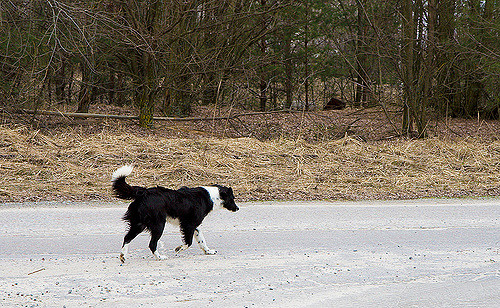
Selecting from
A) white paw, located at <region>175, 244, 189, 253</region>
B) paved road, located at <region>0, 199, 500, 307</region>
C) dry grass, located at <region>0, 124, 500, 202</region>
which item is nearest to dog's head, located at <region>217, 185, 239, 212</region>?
paved road, located at <region>0, 199, 500, 307</region>

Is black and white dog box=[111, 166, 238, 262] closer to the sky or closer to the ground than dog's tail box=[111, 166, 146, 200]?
closer to the ground

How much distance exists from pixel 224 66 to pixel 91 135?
488 centimetres

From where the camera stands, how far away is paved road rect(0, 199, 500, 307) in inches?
179

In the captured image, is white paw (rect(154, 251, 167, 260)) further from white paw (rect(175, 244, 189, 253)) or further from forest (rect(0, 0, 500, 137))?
forest (rect(0, 0, 500, 137))

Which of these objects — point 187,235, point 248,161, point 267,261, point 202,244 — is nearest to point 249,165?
point 248,161

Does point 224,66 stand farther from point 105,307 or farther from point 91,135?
point 105,307

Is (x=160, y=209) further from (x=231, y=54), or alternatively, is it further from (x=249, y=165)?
(x=231, y=54)

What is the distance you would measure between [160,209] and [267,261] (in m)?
1.26

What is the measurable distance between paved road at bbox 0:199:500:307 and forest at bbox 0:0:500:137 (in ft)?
22.3

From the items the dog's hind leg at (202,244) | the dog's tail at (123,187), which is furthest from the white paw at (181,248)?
the dog's tail at (123,187)

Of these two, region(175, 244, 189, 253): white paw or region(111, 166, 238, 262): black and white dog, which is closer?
region(111, 166, 238, 262): black and white dog

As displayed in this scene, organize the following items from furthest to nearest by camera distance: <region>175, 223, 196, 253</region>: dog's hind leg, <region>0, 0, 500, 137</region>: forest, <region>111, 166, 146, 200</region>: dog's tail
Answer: <region>0, 0, 500, 137</region>: forest < <region>175, 223, 196, 253</region>: dog's hind leg < <region>111, 166, 146, 200</region>: dog's tail

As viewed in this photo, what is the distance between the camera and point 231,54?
17.1 meters

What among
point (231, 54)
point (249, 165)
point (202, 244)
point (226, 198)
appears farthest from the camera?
point (231, 54)
